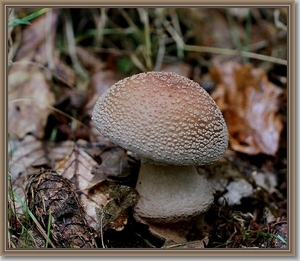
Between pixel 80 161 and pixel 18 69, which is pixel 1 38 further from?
pixel 18 69

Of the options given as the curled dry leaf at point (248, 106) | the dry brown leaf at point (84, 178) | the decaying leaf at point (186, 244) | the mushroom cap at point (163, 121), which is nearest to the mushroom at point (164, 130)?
the mushroom cap at point (163, 121)

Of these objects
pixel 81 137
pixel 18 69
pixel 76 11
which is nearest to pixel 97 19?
pixel 76 11

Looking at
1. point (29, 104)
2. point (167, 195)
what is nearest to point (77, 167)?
point (167, 195)

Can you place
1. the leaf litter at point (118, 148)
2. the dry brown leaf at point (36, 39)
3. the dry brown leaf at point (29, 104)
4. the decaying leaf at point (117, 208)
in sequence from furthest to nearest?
the dry brown leaf at point (36, 39) < the dry brown leaf at point (29, 104) < the leaf litter at point (118, 148) < the decaying leaf at point (117, 208)

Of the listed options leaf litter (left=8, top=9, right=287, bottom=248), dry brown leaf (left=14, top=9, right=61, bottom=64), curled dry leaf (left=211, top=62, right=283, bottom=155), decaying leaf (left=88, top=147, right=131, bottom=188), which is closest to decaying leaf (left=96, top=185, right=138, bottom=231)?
leaf litter (left=8, top=9, right=287, bottom=248)

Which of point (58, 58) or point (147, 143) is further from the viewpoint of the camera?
point (58, 58)

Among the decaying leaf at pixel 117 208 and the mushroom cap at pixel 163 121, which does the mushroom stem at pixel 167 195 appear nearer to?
the decaying leaf at pixel 117 208
